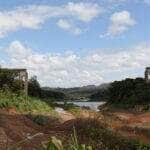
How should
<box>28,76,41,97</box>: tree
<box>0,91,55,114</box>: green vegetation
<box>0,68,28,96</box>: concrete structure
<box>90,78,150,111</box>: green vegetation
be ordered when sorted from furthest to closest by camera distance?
<box>28,76,41,97</box>: tree < <box>90,78,150,111</box>: green vegetation < <box>0,68,28,96</box>: concrete structure < <box>0,91,55,114</box>: green vegetation

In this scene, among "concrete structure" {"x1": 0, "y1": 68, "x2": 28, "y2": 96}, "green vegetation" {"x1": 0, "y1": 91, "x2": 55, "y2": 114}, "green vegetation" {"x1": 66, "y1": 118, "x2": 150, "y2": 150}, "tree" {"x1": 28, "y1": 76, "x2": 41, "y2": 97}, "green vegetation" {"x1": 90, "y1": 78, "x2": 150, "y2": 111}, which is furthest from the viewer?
"tree" {"x1": 28, "y1": 76, "x2": 41, "y2": 97}

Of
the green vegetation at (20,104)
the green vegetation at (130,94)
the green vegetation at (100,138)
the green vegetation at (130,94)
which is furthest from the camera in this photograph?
the green vegetation at (130,94)

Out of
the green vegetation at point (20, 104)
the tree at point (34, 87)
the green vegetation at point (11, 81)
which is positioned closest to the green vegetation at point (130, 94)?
the tree at point (34, 87)

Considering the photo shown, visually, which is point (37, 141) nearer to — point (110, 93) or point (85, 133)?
point (85, 133)

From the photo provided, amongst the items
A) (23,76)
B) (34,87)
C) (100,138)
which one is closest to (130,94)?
(34,87)

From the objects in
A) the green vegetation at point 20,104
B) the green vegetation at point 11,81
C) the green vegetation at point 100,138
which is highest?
the green vegetation at point 11,81

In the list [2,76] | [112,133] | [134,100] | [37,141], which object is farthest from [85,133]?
[134,100]

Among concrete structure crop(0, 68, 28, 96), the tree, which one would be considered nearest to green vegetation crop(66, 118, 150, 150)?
concrete structure crop(0, 68, 28, 96)

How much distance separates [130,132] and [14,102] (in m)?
7.55

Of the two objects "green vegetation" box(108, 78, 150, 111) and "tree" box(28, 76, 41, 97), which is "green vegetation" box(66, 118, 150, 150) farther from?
"tree" box(28, 76, 41, 97)

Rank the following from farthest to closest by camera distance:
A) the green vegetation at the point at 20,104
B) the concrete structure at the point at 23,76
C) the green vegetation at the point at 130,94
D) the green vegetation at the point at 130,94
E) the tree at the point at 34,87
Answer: the tree at the point at 34,87 → the green vegetation at the point at 130,94 → the green vegetation at the point at 130,94 → the concrete structure at the point at 23,76 → the green vegetation at the point at 20,104

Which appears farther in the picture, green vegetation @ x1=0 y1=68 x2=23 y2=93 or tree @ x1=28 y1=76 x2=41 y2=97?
tree @ x1=28 y1=76 x2=41 y2=97

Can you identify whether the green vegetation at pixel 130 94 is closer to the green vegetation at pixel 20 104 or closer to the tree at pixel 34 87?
the tree at pixel 34 87

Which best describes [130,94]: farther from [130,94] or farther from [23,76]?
[23,76]
